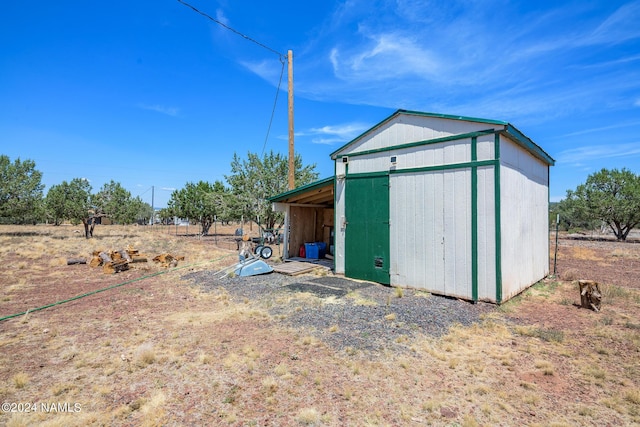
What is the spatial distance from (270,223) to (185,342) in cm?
1607

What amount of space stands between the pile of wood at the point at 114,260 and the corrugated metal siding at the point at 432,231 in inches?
379

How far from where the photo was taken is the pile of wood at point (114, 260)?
11.1 m

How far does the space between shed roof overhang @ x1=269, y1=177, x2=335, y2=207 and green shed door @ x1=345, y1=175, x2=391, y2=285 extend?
126 cm

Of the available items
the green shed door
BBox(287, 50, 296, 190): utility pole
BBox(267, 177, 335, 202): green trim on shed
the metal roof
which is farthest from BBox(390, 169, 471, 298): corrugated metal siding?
BBox(287, 50, 296, 190): utility pole

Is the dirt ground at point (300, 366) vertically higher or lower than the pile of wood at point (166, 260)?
lower

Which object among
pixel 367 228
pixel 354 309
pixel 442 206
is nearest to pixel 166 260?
pixel 367 228

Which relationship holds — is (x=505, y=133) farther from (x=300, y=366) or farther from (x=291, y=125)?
(x=291, y=125)

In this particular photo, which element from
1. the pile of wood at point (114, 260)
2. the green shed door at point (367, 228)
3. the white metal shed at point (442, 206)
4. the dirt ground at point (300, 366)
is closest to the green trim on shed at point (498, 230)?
the white metal shed at point (442, 206)

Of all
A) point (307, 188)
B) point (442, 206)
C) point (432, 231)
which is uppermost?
point (307, 188)

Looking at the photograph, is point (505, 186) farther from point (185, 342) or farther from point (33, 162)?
point (33, 162)

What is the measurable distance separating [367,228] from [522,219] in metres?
3.89

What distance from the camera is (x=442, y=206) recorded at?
7.36 meters

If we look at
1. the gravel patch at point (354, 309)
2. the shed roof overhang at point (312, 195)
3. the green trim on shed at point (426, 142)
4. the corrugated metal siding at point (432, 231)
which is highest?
the green trim on shed at point (426, 142)

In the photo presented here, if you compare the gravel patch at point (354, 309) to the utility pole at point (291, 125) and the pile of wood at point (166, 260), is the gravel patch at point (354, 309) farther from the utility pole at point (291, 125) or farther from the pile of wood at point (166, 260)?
the utility pole at point (291, 125)
